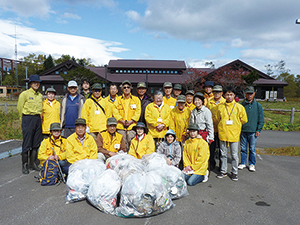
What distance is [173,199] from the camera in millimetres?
3809

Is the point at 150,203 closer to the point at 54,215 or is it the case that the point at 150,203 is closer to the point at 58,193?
the point at 54,215

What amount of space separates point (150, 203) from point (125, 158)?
1.17m

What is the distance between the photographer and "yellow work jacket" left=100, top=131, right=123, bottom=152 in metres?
4.92

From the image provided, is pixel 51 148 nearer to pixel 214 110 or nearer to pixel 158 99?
pixel 158 99

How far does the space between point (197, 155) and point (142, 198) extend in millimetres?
1837

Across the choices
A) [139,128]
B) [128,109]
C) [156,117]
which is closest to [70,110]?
[128,109]

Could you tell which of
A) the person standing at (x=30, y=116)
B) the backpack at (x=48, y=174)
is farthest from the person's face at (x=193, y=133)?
the person standing at (x=30, y=116)

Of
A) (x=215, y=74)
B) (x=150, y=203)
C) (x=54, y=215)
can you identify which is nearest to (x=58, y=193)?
(x=54, y=215)

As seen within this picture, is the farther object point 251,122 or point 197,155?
point 251,122

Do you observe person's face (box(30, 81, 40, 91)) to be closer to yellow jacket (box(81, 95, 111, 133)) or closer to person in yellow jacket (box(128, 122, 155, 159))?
yellow jacket (box(81, 95, 111, 133))

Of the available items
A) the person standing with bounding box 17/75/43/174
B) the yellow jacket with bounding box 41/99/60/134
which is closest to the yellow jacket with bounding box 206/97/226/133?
the yellow jacket with bounding box 41/99/60/134

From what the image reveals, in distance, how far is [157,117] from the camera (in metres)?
5.34

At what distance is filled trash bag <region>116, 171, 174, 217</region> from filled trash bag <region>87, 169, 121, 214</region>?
0.50 feet

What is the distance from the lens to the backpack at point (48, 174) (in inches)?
172
